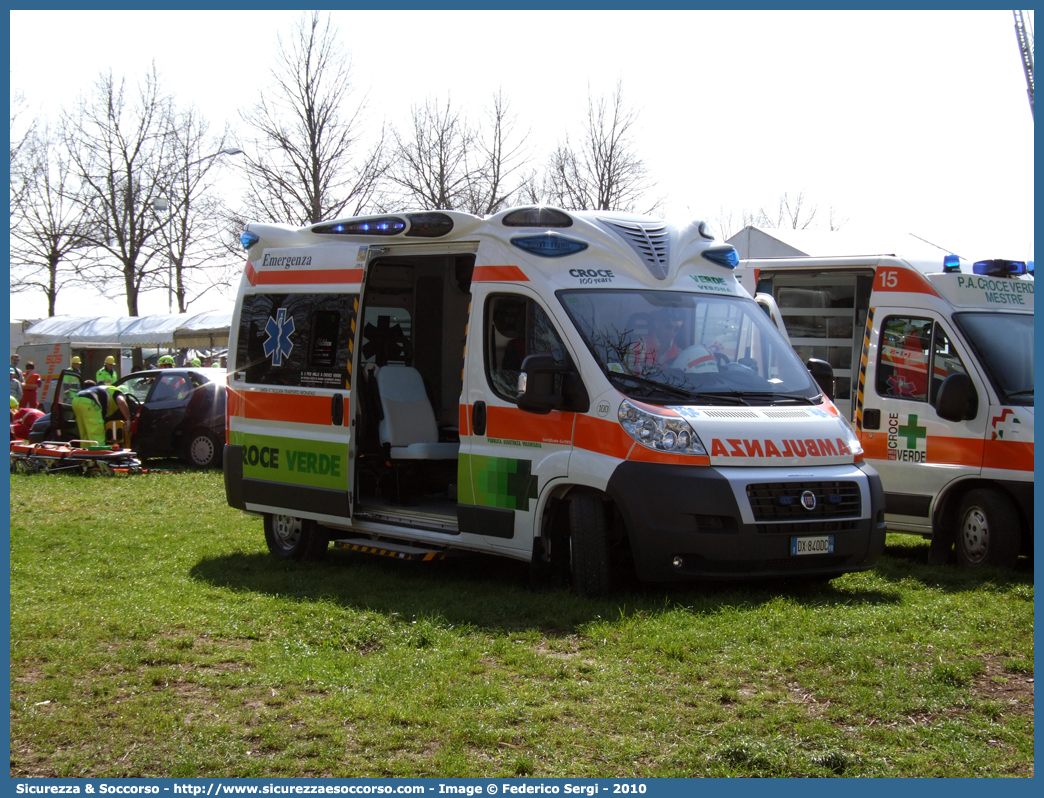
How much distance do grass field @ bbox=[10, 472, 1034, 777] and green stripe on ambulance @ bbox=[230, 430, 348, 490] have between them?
0.86 m

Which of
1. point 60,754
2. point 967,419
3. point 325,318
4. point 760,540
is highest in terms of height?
point 325,318

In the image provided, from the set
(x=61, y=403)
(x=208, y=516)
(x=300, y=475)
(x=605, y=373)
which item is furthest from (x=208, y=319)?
(x=605, y=373)

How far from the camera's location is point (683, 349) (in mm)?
7457

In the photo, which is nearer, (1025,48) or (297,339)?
(297,339)

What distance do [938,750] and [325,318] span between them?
242 inches

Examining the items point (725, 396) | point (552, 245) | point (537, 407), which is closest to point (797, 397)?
point (725, 396)

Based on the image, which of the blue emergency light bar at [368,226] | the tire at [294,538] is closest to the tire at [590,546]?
the blue emergency light bar at [368,226]

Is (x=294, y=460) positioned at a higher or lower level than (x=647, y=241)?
lower

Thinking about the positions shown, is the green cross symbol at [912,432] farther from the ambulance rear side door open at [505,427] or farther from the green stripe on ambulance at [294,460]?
the green stripe on ambulance at [294,460]

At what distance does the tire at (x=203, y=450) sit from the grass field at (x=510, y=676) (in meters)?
8.96

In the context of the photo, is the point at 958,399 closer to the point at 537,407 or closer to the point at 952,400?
the point at 952,400

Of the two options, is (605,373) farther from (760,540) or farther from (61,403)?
(61,403)

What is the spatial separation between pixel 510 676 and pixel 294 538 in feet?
14.7

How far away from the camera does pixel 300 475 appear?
30.1 ft
